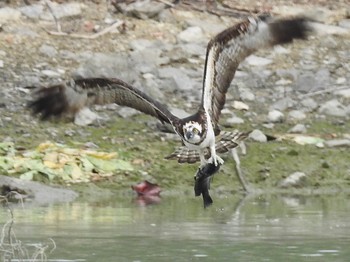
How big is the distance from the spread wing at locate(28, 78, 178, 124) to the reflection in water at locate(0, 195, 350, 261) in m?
0.97

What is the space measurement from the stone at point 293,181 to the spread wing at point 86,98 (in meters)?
2.97

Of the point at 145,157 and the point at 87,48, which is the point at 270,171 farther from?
the point at 87,48

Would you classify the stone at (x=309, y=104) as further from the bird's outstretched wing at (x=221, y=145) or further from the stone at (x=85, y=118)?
the bird's outstretched wing at (x=221, y=145)

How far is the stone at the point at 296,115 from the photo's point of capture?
752 inches

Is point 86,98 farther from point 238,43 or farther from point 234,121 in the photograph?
point 234,121

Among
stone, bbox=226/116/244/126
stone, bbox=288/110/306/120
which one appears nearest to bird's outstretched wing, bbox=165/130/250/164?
stone, bbox=226/116/244/126

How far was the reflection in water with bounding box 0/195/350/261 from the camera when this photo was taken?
38.3 feet

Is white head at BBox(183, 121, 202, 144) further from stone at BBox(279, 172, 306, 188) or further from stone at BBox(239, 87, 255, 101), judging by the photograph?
stone at BBox(239, 87, 255, 101)

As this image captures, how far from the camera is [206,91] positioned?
14.0m

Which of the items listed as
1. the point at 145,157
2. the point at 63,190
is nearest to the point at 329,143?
the point at 145,157

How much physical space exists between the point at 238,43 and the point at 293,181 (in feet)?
11.0

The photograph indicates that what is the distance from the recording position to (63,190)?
52.6 feet

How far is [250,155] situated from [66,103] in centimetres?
393

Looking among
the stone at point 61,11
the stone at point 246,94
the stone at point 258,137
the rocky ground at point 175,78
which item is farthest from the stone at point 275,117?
the stone at point 61,11
